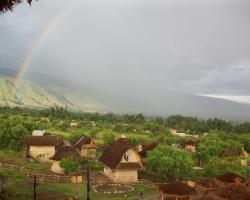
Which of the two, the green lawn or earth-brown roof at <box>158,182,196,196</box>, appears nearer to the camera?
earth-brown roof at <box>158,182,196,196</box>

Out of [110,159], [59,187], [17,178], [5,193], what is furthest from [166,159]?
[5,193]

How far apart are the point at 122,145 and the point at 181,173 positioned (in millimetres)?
9747

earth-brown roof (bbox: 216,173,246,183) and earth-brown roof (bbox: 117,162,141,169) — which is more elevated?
earth-brown roof (bbox: 117,162,141,169)

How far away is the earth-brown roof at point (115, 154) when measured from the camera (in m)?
52.2

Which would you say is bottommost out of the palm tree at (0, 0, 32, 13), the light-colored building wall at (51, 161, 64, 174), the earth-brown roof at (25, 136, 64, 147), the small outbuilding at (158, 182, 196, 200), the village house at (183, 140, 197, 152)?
the small outbuilding at (158, 182, 196, 200)

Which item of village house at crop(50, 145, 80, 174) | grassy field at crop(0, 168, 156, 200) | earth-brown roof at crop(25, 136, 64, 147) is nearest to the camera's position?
grassy field at crop(0, 168, 156, 200)

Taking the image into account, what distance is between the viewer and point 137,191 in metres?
44.5

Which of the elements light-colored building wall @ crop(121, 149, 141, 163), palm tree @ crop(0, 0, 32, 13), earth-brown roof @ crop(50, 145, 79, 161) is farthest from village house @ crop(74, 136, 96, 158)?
palm tree @ crop(0, 0, 32, 13)

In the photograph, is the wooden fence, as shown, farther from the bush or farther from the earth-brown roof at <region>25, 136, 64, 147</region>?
the earth-brown roof at <region>25, 136, 64, 147</region>

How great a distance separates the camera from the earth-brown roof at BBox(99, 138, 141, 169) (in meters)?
52.2

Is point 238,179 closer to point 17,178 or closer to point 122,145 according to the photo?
point 122,145

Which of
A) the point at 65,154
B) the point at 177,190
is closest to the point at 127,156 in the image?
the point at 65,154

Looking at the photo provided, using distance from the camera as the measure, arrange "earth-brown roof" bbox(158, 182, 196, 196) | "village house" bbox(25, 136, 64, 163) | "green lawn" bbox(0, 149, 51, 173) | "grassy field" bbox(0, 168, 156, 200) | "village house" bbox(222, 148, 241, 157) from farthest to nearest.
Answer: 1. "village house" bbox(222, 148, 241, 157)
2. "village house" bbox(25, 136, 64, 163)
3. "green lawn" bbox(0, 149, 51, 173)
4. "earth-brown roof" bbox(158, 182, 196, 196)
5. "grassy field" bbox(0, 168, 156, 200)

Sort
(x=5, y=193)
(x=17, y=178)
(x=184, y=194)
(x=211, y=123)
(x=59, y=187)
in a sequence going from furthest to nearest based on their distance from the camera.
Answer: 1. (x=211, y=123)
2. (x=17, y=178)
3. (x=59, y=187)
4. (x=184, y=194)
5. (x=5, y=193)
